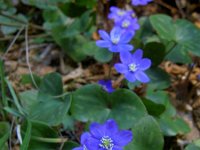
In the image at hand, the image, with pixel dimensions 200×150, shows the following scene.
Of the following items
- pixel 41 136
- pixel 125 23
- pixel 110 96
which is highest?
pixel 125 23

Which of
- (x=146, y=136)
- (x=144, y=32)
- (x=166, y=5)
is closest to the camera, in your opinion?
(x=146, y=136)

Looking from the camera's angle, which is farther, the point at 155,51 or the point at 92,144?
the point at 155,51

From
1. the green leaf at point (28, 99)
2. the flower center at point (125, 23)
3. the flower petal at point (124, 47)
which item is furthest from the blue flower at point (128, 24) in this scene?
the green leaf at point (28, 99)

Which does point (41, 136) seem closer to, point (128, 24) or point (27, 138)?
point (27, 138)

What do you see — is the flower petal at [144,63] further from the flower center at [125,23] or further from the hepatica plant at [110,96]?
the flower center at [125,23]

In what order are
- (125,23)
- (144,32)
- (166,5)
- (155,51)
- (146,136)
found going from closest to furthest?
(146,136)
(155,51)
(125,23)
(144,32)
(166,5)

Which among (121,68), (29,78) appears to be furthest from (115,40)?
(29,78)
